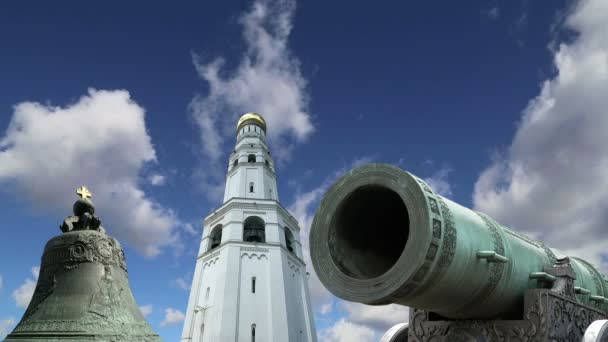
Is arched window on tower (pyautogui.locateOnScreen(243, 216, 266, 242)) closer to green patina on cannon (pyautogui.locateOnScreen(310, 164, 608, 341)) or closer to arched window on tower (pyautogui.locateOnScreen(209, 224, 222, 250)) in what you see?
arched window on tower (pyautogui.locateOnScreen(209, 224, 222, 250))

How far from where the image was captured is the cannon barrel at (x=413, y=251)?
4262 mm

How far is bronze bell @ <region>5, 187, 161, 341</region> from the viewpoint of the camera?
406 centimetres

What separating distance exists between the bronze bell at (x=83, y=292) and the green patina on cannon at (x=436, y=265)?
201cm

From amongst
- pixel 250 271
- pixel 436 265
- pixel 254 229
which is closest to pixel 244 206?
pixel 254 229

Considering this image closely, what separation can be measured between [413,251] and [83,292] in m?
3.14

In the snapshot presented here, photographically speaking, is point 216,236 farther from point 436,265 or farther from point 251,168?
point 436,265

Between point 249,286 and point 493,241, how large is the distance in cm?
2030

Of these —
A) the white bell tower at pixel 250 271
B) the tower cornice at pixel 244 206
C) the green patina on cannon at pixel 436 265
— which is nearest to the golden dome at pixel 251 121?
the white bell tower at pixel 250 271

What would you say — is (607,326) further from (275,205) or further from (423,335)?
(275,205)

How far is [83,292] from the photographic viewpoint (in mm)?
4371

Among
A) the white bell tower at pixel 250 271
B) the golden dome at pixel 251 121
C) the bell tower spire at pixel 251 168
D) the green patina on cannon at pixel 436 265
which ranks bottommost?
the green patina on cannon at pixel 436 265

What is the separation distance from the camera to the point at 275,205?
88.7ft

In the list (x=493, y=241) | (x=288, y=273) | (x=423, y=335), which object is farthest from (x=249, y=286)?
(x=493, y=241)

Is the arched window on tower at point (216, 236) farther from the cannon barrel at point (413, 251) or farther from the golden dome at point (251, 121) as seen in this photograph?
the cannon barrel at point (413, 251)
